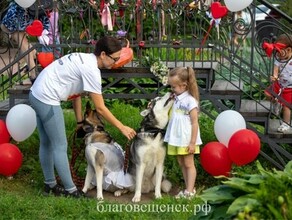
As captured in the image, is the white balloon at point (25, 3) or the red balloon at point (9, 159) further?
the white balloon at point (25, 3)

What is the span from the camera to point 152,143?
6.44 metres

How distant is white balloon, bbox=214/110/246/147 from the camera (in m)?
6.54

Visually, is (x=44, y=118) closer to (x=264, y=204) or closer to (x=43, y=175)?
(x=43, y=175)

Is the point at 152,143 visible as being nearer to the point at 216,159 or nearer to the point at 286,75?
the point at 216,159

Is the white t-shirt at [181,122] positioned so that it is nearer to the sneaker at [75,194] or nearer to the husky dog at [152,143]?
Answer: the husky dog at [152,143]

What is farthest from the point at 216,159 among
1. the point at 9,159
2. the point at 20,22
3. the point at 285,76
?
the point at 20,22

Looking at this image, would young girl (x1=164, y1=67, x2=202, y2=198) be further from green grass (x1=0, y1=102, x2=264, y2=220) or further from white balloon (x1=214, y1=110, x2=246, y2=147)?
green grass (x1=0, y1=102, x2=264, y2=220)

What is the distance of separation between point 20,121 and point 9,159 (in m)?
0.55

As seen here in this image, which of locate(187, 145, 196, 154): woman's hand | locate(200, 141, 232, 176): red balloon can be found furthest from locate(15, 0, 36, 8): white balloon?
locate(200, 141, 232, 176): red balloon

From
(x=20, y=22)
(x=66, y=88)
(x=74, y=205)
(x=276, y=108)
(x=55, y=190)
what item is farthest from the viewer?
(x=20, y=22)

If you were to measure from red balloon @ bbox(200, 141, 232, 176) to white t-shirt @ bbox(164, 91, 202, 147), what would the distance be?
0.27 metres

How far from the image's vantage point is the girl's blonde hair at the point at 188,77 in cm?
638

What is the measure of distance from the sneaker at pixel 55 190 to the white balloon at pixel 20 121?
61 centimetres

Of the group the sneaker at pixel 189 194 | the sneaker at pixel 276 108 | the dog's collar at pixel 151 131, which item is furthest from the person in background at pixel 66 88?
the sneaker at pixel 276 108
